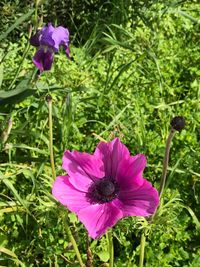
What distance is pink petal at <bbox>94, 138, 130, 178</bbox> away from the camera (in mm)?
1292

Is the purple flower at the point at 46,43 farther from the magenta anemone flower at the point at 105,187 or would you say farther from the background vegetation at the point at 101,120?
the magenta anemone flower at the point at 105,187

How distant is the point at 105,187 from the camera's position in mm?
1292

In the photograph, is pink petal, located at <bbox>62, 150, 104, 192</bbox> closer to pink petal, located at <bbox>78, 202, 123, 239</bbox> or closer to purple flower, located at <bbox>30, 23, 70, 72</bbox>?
pink petal, located at <bbox>78, 202, 123, 239</bbox>

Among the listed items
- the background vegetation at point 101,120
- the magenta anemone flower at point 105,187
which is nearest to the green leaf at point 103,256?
the background vegetation at point 101,120

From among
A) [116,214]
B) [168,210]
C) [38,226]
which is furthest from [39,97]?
[116,214]

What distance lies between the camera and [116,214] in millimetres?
1211

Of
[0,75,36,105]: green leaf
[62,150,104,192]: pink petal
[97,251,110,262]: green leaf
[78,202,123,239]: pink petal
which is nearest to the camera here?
[78,202,123,239]: pink petal

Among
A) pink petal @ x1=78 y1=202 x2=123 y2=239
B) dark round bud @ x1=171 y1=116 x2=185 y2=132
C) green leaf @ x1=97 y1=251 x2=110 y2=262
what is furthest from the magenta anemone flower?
green leaf @ x1=97 y1=251 x2=110 y2=262

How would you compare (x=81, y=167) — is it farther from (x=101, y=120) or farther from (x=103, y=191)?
(x=101, y=120)

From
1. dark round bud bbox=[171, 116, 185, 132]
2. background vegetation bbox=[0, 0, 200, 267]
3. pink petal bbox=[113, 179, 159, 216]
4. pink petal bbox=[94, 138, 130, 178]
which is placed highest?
dark round bud bbox=[171, 116, 185, 132]

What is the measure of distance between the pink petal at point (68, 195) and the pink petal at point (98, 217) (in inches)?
0.8

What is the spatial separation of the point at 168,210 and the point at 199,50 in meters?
1.57

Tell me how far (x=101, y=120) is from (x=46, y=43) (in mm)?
529

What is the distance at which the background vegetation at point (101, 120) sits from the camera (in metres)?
1.76
